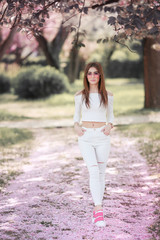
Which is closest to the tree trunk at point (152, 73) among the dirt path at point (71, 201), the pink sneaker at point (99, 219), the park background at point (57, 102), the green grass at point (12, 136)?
the park background at point (57, 102)

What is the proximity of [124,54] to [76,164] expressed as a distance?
3427cm

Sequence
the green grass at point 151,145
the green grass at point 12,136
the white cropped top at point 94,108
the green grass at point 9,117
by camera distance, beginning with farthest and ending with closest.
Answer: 1. the green grass at point 9,117
2. the green grass at point 12,136
3. the green grass at point 151,145
4. the white cropped top at point 94,108

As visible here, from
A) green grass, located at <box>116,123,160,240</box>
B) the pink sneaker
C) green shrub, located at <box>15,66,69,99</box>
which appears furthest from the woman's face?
green shrub, located at <box>15,66,69,99</box>

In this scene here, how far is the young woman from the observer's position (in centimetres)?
430

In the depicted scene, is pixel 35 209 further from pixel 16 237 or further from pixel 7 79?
pixel 7 79

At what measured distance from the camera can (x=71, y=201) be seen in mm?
5316

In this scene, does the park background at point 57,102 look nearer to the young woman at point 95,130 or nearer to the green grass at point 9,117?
the green grass at point 9,117

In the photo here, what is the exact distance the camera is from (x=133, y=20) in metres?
4.70

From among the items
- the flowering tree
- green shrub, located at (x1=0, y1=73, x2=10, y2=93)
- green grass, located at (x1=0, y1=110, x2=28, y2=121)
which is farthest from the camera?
green shrub, located at (x1=0, y1=73, x2=10, y2=93)

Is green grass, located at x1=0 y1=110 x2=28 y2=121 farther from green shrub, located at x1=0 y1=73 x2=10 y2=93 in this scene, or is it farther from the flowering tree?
green shrub, located at x1=0 y1=73 x2=10 y2=93

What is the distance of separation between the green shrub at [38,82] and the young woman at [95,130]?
18195 millimetres

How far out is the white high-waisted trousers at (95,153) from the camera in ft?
14.1

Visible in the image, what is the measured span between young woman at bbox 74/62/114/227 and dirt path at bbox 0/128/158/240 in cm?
32

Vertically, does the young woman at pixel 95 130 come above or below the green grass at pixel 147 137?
above
